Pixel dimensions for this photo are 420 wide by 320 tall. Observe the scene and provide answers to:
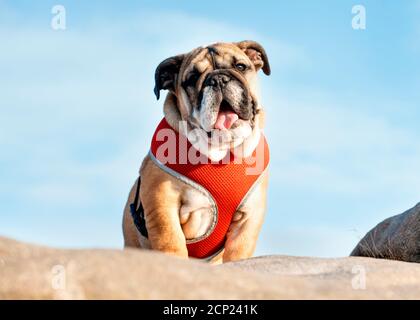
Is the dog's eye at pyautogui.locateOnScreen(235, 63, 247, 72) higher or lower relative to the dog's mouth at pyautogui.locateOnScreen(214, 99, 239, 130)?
higher

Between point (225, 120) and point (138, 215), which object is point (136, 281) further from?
point (138, 215)

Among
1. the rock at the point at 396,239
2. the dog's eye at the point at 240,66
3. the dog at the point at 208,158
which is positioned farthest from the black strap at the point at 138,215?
the rock at the point at 396,239

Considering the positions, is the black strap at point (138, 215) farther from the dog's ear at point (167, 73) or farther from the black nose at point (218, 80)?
the black nose at point (218, 80)

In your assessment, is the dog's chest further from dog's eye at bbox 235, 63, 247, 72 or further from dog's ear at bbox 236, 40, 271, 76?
dog's ear at bbox 236, 40, 271, 76

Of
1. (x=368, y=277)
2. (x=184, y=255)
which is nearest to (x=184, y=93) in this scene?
(x=184, y=255)

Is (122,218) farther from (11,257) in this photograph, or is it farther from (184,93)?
(11,257)

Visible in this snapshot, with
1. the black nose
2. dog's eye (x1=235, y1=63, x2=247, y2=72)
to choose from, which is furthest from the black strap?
dog's eye (x1=235, y1=63, x2=247, y2=72)

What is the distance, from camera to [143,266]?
3.16 metres

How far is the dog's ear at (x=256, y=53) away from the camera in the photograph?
7.97m

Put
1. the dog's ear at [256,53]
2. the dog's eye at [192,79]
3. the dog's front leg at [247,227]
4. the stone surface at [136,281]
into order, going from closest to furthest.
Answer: the stone surface at [136,281] → the dog's eye at [192,79] → the dog's front leg at [247,227] → the dog's ear at [256,53]

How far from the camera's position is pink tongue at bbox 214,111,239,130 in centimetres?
752

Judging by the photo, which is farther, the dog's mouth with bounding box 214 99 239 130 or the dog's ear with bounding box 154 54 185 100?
the dog's ear with bounding box 154 54 185 100

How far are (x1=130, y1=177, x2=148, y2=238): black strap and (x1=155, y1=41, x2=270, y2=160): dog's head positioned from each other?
1086mm
